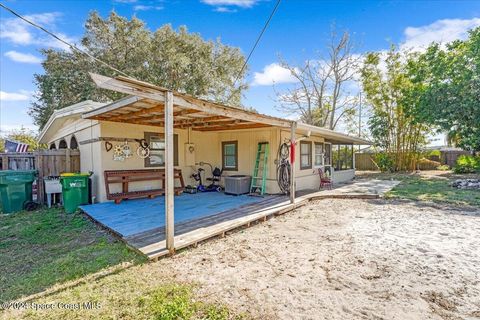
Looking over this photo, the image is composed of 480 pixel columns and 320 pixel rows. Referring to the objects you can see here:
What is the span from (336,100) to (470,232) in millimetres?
16576

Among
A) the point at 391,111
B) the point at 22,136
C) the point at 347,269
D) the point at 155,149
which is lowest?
the point at 347,269

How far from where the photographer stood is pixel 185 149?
27.8ft

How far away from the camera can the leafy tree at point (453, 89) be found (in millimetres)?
11695

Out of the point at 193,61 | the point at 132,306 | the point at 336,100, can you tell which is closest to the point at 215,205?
the point at 132,306

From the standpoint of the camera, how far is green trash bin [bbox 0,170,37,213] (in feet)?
20.7

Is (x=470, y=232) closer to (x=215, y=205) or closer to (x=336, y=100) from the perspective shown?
(x=215, y=205)

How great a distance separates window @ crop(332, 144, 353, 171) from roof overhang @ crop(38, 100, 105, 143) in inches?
455

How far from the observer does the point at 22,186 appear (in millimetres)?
6547

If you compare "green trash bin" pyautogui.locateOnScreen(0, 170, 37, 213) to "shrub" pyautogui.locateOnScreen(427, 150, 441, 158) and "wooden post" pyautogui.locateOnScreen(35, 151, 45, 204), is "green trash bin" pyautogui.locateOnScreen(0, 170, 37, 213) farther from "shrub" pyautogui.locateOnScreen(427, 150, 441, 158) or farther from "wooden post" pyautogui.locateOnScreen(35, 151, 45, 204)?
"shrub" pyautogui.locateOnScreen(427, 150, 441, 158)

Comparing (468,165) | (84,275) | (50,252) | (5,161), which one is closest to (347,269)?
(84,275)

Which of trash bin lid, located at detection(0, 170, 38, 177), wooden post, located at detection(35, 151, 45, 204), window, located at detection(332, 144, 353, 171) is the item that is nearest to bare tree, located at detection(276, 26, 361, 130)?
window, located at detection(332, 144, 353, 171)

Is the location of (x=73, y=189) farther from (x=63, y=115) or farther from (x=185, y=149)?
(x=185, y=149)

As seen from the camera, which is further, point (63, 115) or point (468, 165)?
point (468, 165)

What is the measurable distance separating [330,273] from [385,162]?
17109mm
